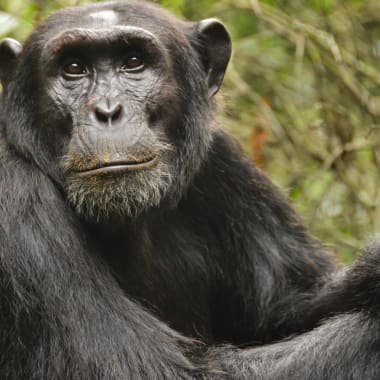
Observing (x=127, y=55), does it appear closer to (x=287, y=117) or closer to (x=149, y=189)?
(x=149, y=189)

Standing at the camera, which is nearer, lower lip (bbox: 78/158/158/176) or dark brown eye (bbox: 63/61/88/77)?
lower lip (bbox: 78/158/158/176)

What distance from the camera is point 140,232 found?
22.3 feet

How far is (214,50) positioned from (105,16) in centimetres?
87

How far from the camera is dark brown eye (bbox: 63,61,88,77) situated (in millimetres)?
6336

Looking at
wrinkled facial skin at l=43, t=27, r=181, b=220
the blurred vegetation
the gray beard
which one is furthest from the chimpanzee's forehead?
the blurred vegetation

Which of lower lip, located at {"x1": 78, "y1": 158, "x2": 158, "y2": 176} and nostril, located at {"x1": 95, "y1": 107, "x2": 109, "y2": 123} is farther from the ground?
nostril, located at {"x1": 95, "y1": 107, "x2": 109, "y2": 123}

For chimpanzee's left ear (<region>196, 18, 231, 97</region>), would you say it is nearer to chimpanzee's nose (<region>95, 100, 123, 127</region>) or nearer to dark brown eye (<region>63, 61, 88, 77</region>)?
dark brown eye (<region>63, 61, 88, 77</region>)

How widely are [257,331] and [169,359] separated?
1.49m

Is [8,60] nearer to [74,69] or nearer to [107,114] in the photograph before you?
[74,69]

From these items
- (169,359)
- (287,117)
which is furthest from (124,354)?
(287,117)

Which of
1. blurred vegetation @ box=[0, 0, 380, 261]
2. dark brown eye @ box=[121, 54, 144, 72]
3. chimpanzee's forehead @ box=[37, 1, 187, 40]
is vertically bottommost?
blurred vegetation @ box=[0, 0, 380, 261]

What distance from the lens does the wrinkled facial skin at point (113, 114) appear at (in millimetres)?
5914

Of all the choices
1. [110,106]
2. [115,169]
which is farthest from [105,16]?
[115,169]

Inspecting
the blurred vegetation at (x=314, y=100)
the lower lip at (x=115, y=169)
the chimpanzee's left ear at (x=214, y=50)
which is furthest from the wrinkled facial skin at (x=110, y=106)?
the blurred vegetation at (x=314, y=100)
